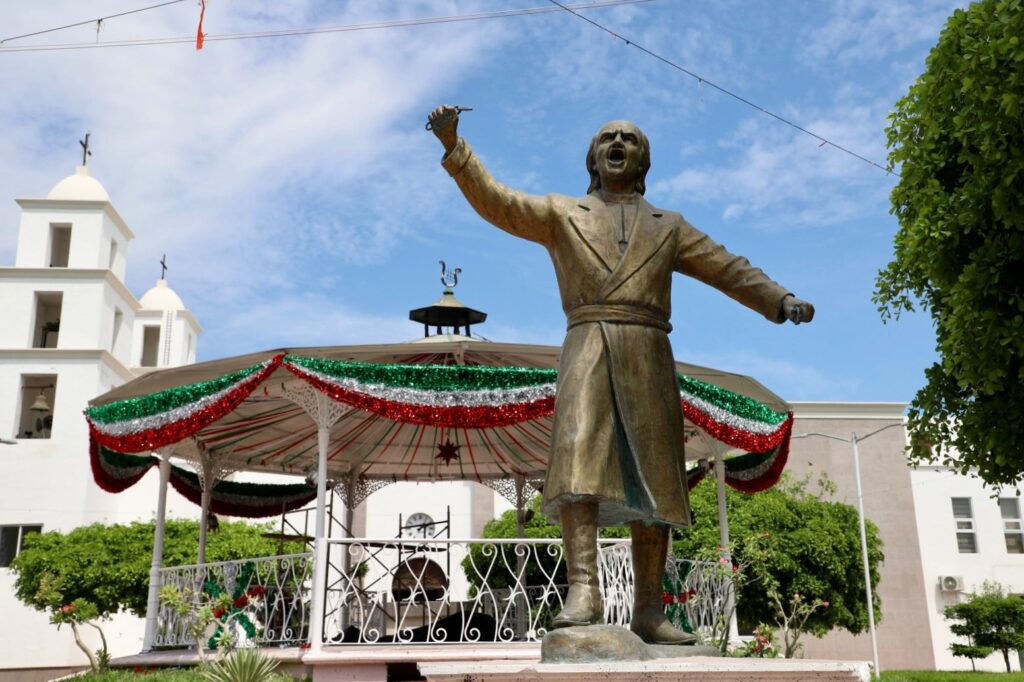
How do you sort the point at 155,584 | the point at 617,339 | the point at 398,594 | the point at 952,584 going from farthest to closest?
the point at 952,584, the point at 155,584, the point at 398,594, the point at 617,339

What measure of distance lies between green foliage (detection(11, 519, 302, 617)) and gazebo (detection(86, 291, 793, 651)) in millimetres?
8240

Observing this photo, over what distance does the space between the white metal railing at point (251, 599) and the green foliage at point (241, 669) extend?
95 cm

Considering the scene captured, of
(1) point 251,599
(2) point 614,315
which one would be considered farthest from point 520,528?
(2) point 614,315

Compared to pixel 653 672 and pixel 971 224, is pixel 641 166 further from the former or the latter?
pixel 971 224

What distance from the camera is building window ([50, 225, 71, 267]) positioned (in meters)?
32.0

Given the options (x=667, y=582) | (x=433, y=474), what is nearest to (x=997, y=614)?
(x=433, y=474)

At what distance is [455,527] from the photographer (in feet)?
101

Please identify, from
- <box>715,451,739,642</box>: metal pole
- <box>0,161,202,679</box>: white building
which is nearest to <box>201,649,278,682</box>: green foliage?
<box>715,451,739,642</box>: metal pole

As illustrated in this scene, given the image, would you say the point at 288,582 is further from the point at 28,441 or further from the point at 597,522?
the point at 28,441

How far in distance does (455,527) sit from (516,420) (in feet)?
73.5

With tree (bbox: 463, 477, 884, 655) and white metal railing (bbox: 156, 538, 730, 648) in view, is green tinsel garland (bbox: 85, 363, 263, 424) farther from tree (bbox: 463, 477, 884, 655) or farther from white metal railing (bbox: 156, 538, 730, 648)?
tree (bbox: 463, 477, 884, 655)

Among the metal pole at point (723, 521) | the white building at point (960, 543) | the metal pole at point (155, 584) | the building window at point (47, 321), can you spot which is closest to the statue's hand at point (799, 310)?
the metal pole at point (723, 521)

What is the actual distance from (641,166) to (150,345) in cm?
3984

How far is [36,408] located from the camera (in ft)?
94.5
